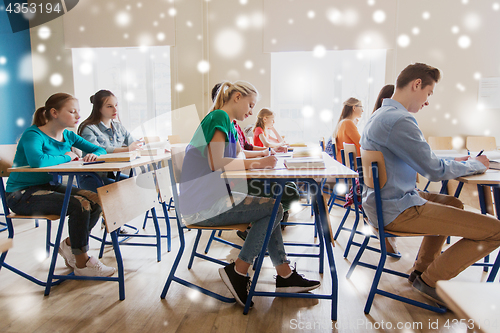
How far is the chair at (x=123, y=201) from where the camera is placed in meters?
1.51

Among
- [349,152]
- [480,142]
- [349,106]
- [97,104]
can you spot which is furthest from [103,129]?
[480,142]

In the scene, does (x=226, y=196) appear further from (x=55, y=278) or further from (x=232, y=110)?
(x=55, y=278)

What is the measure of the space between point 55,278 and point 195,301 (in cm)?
78

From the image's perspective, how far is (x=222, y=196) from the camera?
1.44 metres

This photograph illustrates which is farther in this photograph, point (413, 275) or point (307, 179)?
point (413, 275)

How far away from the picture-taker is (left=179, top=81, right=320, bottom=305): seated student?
1.39 metres

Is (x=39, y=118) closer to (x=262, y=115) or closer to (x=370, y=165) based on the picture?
(x=370, y=165)

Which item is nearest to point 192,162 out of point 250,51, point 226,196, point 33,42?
point 226,196

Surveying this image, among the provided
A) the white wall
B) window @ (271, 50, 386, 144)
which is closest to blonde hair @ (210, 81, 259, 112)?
the white wall

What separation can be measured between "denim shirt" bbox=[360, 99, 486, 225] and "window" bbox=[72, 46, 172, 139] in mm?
3980

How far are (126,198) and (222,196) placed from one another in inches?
23.1

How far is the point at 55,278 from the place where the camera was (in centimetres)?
168

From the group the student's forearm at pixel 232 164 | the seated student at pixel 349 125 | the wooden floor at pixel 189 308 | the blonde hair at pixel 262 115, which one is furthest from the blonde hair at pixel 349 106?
the student's forearm at pixel 232 164

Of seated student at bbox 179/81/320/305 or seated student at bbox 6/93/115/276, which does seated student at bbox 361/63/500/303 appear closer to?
seated student at bbox 179/81/320/305
